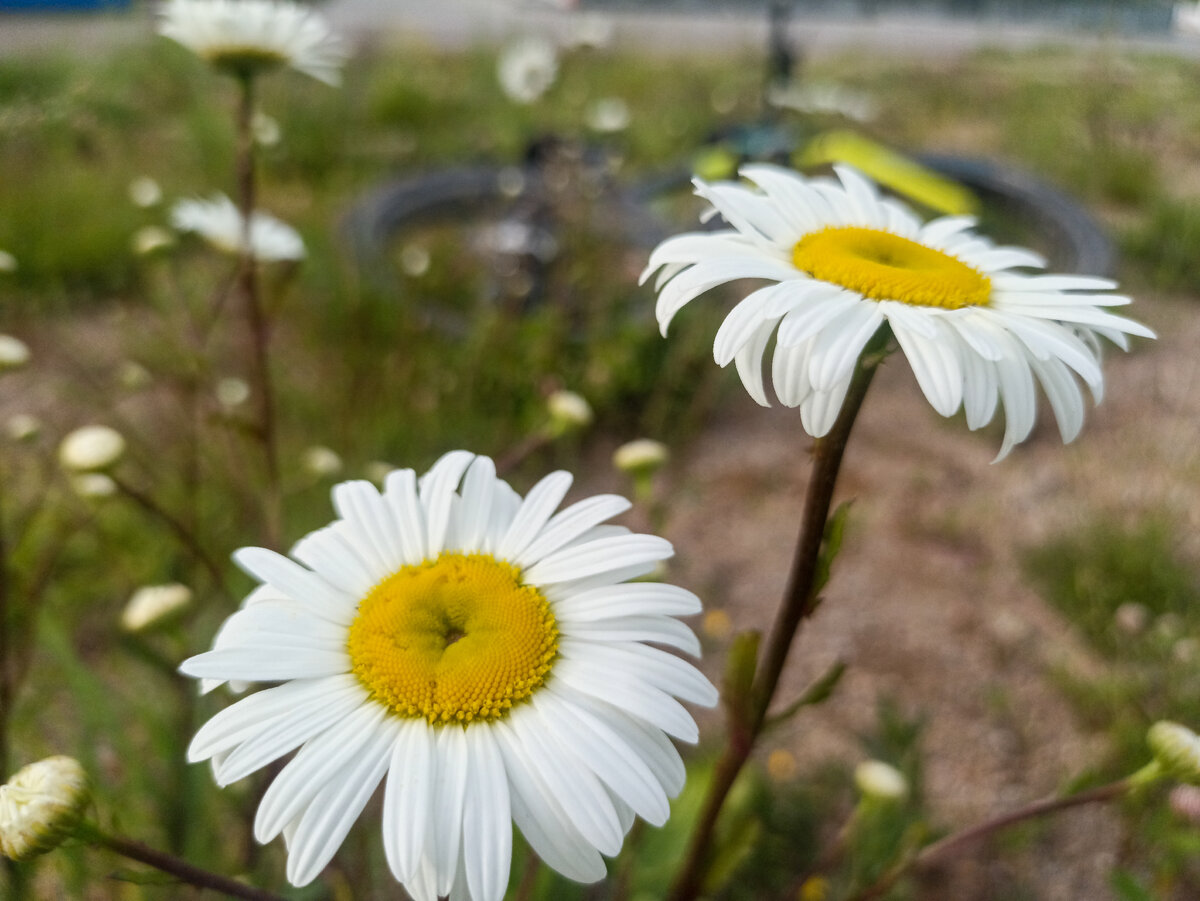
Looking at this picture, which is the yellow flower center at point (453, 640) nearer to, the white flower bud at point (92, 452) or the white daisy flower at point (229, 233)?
the white flower bud at point (92, 452)

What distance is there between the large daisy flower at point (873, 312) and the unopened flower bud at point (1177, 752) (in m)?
0.38

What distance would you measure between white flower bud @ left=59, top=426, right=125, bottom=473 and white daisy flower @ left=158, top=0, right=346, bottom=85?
0.64 m

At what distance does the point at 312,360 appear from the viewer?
107 inches

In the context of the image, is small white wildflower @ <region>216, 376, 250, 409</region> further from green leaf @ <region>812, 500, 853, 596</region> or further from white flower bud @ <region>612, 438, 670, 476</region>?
green leaf @ <region>812, 500, 853, 596</region>

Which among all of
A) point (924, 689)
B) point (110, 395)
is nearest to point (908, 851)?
point (924, 689)

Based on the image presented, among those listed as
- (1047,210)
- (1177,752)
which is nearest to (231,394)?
(1177,752)

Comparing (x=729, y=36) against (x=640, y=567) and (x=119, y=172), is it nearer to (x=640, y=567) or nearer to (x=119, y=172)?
(x=119, y=172)

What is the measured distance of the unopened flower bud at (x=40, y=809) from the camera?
0.63 metres

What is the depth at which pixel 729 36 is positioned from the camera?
7312mm

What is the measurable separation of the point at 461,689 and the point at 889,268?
476mm

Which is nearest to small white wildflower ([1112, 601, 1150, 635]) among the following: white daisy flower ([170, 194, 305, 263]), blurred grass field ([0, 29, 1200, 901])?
blurred grass field ([0, 29, 1200, 901])

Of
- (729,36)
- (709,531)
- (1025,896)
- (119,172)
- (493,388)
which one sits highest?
(729,36)

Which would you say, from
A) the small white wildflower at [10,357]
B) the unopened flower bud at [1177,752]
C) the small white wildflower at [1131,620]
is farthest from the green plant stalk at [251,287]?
the small white wildflower at [1131,620]

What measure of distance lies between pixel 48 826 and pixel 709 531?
1.88 metres
